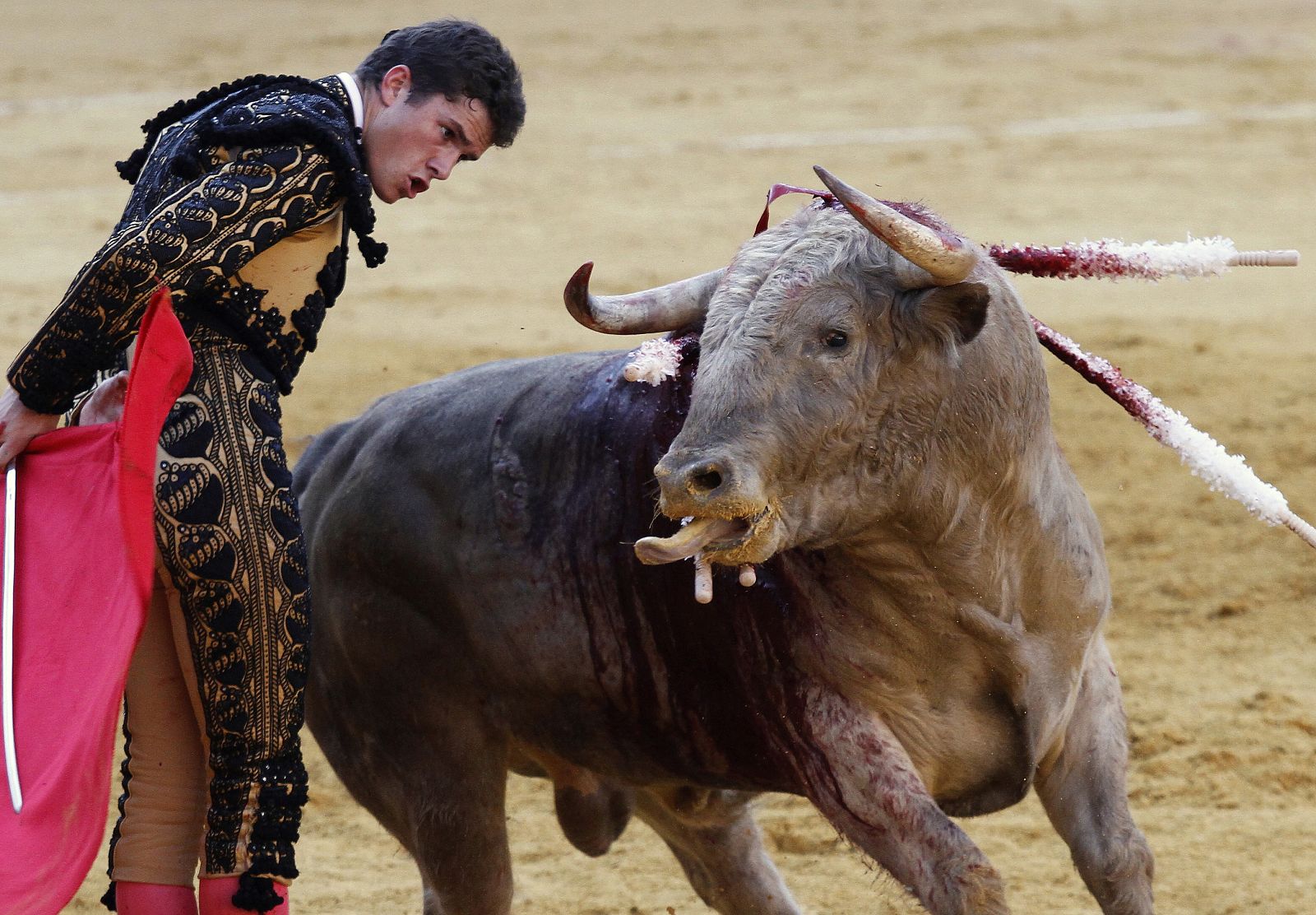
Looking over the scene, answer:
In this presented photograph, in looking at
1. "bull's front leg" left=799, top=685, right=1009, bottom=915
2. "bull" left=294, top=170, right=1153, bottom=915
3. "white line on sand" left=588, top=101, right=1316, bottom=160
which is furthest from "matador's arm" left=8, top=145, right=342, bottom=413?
"white line on sand" left=588, top=101, right=1316, bottom=160

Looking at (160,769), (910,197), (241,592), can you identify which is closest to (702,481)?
(241,592)

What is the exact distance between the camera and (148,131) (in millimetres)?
3494

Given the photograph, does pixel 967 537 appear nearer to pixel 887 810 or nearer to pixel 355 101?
pixel 887 810

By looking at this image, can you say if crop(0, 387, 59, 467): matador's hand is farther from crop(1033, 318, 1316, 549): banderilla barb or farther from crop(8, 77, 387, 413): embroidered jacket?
crop(1033, 318, 1316, 549): banderilla barb

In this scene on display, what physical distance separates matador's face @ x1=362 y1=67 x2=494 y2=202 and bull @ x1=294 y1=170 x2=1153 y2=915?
0.32 metres

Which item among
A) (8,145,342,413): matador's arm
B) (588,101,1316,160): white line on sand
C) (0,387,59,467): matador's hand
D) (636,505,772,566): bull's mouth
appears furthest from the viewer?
(588,101,1316,160): white line on sand

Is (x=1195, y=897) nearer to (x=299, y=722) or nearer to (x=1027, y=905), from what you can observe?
(x=1027, y=905)

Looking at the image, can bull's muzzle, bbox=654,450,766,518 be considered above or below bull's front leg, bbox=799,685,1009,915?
above

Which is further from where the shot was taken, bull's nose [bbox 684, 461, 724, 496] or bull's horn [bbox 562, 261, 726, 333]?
bull's horn [bbox 562, 261, 726, 333]

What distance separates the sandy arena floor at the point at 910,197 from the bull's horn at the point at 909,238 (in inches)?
45.8

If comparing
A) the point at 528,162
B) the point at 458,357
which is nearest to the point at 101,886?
the point at 458,357

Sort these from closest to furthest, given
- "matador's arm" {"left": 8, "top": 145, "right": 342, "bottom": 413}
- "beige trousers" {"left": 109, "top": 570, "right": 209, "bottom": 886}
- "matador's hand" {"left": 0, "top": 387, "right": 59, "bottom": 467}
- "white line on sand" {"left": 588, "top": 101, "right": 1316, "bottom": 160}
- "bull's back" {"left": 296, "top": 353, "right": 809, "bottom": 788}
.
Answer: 1. "matador's arm" {"left": 8, "top": 145, "right": 342, "bottom": 413}
2. "matador's hand" {"left": 0, "top": 387, "right": 59, "bottom": 467}
3. "beige trousers" {"left": 109, "top": 570, "right": 209, "bottom": 886}
4. "bull's back" {"left": 296, "top": 353, "right": 809, "bottom": 788}
5. "white line on sand" {"left": 588, "top": 101, "right": 1316, "bottom": 160}

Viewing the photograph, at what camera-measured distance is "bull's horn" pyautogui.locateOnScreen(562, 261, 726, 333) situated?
3514 mm

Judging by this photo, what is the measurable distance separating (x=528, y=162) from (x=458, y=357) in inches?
198
